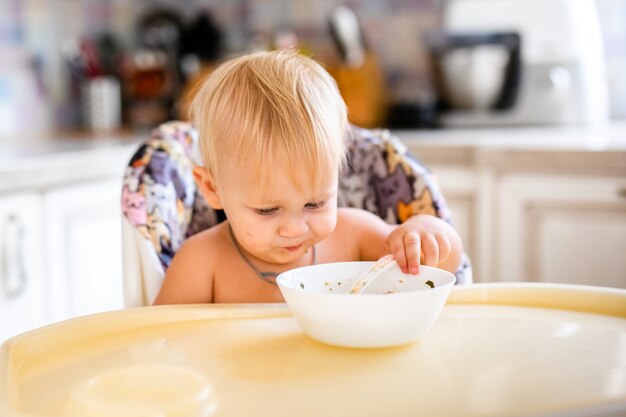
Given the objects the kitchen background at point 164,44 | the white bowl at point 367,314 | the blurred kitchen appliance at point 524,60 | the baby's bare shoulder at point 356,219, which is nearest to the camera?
the white bowl at point 367,314

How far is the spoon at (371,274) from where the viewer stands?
960 millimetres

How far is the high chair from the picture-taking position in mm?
1277

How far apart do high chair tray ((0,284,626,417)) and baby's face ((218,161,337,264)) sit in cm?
11

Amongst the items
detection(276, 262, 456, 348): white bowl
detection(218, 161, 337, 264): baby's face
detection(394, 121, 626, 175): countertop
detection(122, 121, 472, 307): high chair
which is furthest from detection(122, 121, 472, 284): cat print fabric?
detection(394, 121, 626, 175): countertop

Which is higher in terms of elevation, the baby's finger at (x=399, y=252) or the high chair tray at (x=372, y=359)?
the baby's finger at (x=399, y=252)

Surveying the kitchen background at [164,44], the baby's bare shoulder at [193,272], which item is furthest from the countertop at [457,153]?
the baby's bare shoulder at [193,272]

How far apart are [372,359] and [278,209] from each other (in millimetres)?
323

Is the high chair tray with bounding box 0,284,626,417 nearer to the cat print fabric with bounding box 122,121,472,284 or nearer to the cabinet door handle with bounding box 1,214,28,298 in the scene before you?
the cat print fabric with bounding box 122,121,472,284

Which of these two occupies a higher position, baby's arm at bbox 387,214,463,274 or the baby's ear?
the baby's ear

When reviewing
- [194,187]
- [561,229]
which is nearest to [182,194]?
[194,187]

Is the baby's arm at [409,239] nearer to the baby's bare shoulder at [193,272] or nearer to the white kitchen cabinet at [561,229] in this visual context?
the baby's bare shoulder at [193,272]

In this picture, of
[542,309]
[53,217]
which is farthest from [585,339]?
[53,217]

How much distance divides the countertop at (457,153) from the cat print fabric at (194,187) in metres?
0.66

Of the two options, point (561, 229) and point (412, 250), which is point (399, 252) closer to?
point (412, 250)
